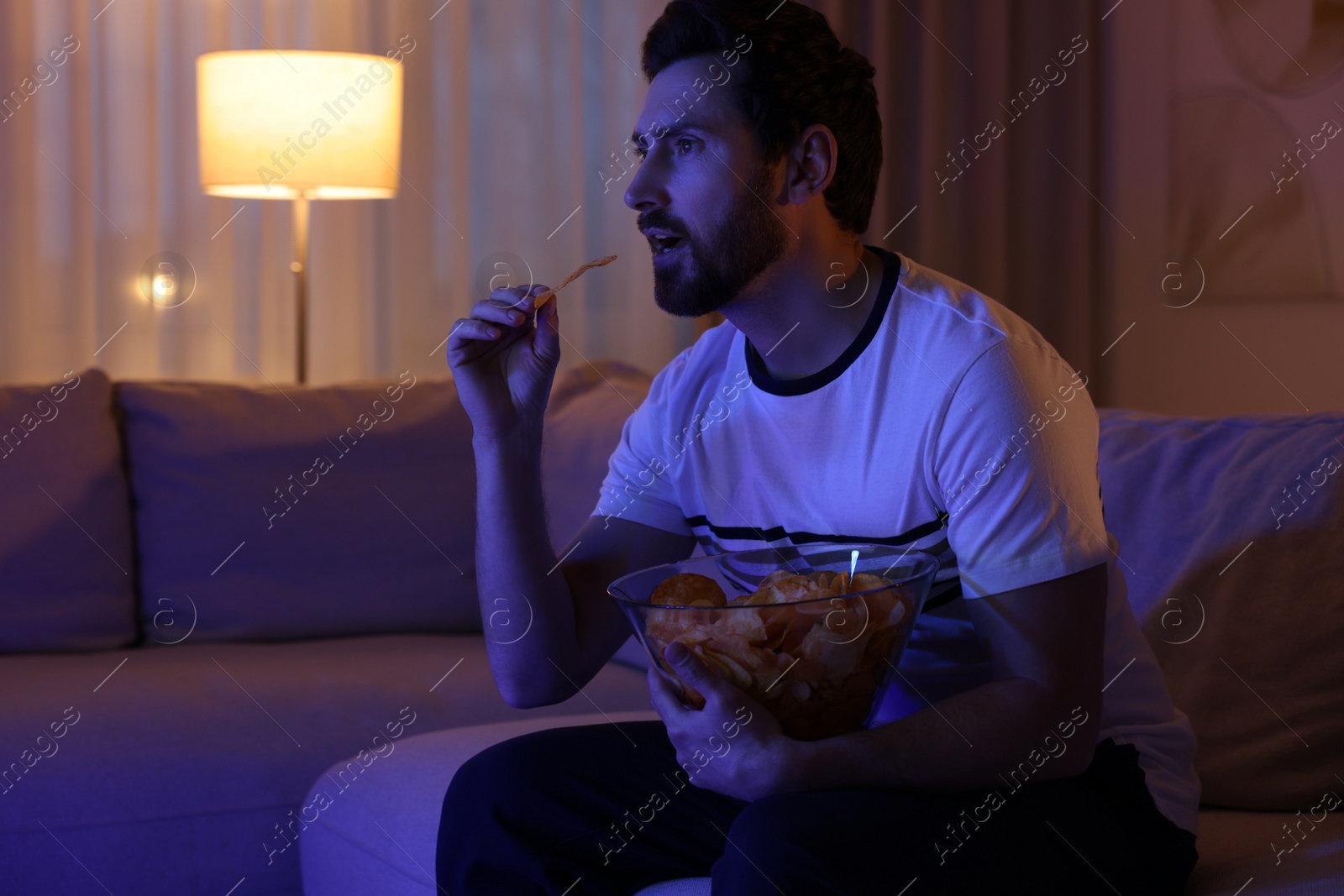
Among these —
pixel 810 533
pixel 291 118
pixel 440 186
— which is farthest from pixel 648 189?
pixel 440 186

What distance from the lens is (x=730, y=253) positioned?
1.28 metres

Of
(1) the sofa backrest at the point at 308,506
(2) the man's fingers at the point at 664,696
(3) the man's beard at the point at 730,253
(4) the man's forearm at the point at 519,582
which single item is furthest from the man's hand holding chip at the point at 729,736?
(1) the sofa backrest at the point at 308,506

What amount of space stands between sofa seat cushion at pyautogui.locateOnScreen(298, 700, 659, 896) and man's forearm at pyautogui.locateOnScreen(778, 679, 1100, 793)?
1.57 ft

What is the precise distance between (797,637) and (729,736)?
9cm

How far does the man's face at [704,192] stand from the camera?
1288 mm

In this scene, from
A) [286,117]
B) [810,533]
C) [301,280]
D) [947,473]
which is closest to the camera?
[947,473]

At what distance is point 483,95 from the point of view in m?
2.96

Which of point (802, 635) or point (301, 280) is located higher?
point (301, 280)

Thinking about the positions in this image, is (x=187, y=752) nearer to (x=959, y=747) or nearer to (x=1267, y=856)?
(x=959, y=747)

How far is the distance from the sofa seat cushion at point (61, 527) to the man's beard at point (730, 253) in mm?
1128

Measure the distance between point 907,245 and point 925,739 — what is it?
232 cm

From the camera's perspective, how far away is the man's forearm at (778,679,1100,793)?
96 cm

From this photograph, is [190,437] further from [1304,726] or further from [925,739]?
[1304,726]

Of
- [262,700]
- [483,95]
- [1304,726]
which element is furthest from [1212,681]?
[483,95]
